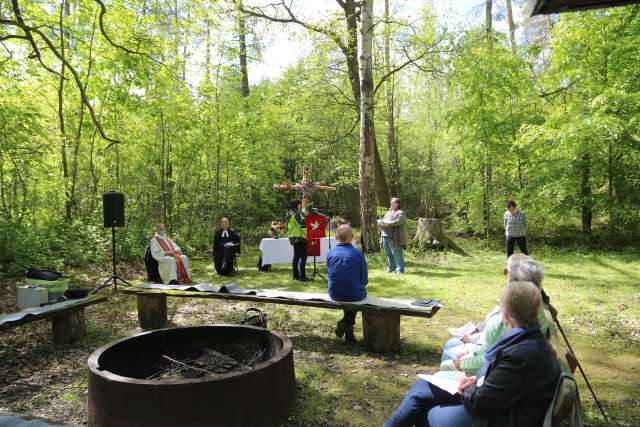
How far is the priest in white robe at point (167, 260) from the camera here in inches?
320

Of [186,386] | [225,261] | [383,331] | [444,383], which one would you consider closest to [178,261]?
[225,261]

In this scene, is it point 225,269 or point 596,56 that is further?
point 596,56

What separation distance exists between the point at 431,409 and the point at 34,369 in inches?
159

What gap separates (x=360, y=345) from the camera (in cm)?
498

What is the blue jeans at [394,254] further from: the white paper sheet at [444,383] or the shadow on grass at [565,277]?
the white paper sheet at [444,383]

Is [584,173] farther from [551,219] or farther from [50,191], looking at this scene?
[50,191]

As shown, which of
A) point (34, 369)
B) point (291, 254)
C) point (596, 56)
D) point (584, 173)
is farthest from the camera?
point (584, 173)

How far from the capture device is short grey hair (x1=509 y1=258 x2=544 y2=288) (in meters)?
2.88

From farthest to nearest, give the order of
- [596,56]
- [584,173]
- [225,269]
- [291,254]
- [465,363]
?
[584,173] → [596,56] → [291,254] → [225,269] → [465,363]

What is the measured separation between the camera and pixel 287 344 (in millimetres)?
3547

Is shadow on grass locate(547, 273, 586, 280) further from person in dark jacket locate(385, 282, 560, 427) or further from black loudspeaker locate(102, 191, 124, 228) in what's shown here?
black loudspeaker locate(102, 191, 124, 228)

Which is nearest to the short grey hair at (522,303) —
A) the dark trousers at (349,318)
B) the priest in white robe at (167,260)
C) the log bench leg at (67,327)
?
the dark trousers at (349,318)

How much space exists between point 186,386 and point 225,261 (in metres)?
6.84

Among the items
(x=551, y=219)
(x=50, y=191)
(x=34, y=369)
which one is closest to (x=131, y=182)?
(x=50, y=191)
